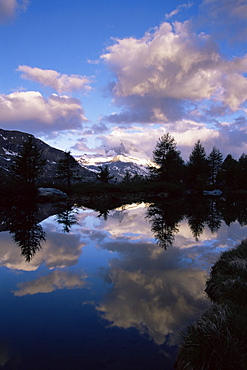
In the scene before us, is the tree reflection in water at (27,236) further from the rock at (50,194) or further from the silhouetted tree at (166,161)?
the silhouetted tree at (166,161)

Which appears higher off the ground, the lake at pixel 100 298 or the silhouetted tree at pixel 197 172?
the silhouetted tree at pixel 197 172

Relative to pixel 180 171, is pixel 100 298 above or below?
below

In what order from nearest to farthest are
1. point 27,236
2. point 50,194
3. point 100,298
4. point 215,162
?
point 100,298
point 27,236
point 50,194
point 215,162

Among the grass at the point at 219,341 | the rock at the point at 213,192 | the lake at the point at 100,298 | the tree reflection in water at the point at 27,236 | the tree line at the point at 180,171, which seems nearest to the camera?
the grass at the point at 219,341

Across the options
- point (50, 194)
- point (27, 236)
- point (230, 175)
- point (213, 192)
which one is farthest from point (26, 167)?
point (230, 175)

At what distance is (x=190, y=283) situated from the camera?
6.82m

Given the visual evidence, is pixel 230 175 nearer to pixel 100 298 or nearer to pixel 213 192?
pixel 213 192

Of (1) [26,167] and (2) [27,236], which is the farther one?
(1) [26,167]

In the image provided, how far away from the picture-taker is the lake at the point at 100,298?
3930 millimetres

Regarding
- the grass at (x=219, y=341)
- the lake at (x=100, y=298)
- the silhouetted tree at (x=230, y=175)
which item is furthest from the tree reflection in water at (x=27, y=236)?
the silhouetted tree at (x=230, y=175)

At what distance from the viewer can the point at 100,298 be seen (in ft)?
19.4

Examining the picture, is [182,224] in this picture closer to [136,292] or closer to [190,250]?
[190,250]

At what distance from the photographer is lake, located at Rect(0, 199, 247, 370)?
3.93m

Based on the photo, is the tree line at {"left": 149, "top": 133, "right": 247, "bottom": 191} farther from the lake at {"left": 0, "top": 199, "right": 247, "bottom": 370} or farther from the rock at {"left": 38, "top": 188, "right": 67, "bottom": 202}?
the lake at {"left": 0, "top": 199, "right": 247, "bottom": 370}
